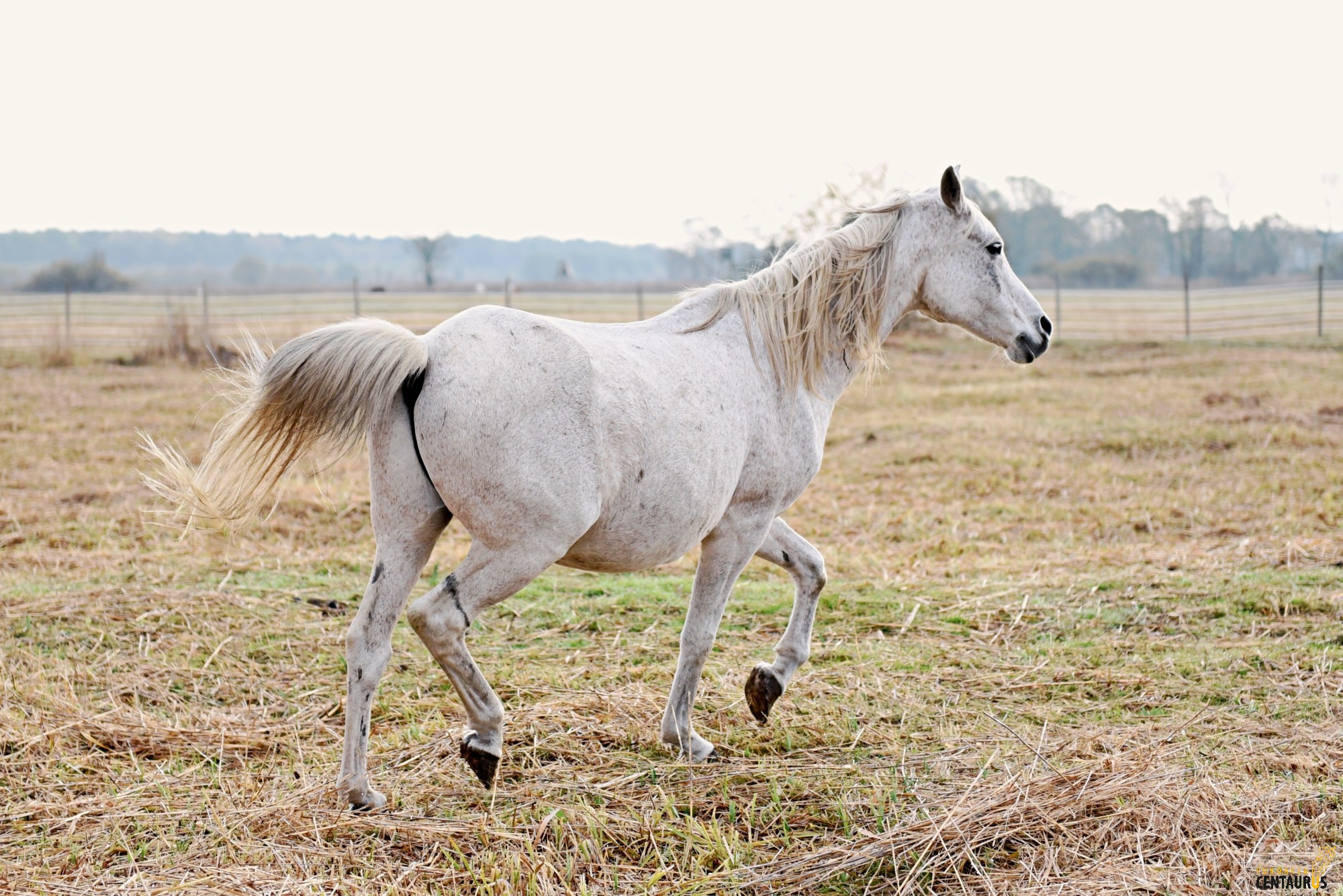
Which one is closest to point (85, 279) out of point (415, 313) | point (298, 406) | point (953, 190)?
point (415, 313)

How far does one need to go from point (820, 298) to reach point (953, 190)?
0.65 meters

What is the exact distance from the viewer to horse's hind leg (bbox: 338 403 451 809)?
9.37 feet

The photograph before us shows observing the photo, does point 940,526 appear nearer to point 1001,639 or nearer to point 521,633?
point 1001,639

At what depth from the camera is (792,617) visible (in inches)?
150

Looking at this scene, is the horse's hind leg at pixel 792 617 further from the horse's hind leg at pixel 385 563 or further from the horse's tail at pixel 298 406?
the horse's tail at pixel 298 406

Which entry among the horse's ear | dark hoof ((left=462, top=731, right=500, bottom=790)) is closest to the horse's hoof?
dark hoof ((left=462, top=731, right=500, bottom=790))

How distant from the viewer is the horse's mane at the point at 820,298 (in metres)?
3.60

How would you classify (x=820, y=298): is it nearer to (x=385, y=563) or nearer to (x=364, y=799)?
(x=385, y=563)

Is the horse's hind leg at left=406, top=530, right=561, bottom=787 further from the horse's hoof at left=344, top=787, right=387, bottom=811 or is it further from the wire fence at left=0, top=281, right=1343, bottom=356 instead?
the wire fence at left=0, top=281, right=1343, bottom=356

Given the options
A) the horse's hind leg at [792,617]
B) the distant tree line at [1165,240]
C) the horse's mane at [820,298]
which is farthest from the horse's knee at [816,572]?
the distant tree line at [1165,240]

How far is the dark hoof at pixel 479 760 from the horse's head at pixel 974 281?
7.66 feet

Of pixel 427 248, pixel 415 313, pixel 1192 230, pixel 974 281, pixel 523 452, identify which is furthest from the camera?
pixel 1192 230

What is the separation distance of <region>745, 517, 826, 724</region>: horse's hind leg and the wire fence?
1592 centimetres

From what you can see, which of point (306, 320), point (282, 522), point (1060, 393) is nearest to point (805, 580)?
point (282, 522)
